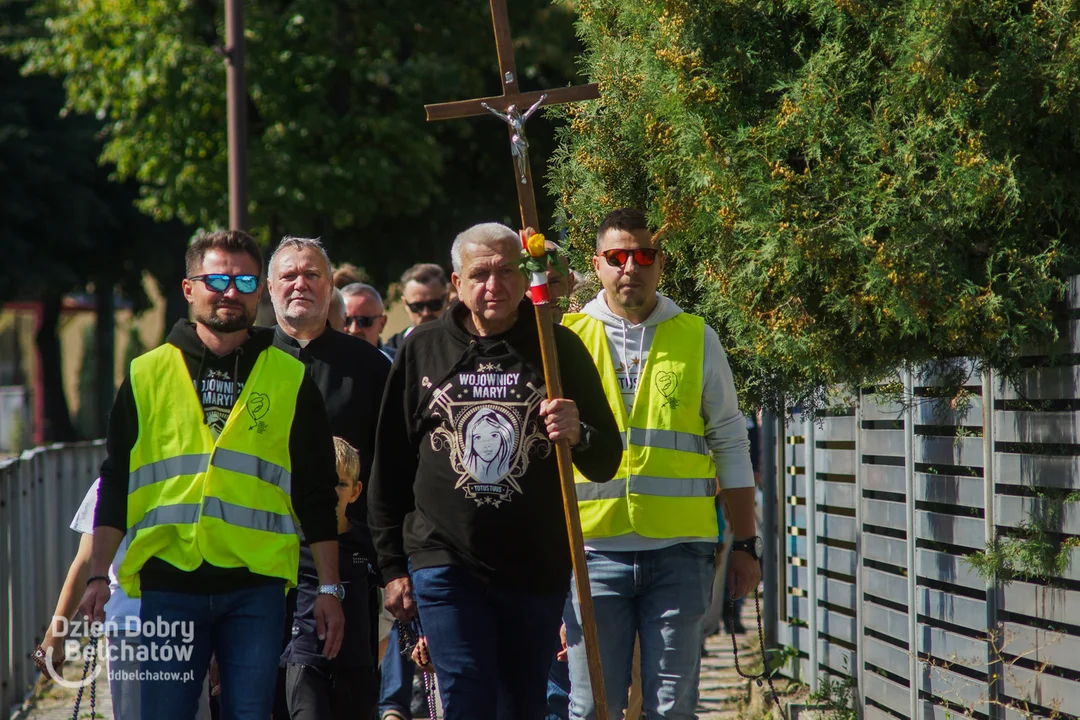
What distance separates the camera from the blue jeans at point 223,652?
4.55 m

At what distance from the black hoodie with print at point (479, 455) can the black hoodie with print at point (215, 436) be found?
11.1 inches

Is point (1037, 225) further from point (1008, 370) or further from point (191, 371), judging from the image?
point (191, 371)

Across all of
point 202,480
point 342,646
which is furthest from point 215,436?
point 342,646

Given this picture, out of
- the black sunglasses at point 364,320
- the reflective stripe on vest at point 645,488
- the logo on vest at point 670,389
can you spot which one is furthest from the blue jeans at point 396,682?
the logo on vest at point 670,389

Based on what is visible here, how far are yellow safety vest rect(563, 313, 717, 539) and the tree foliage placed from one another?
299 millimetres

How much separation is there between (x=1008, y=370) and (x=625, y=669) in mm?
1687

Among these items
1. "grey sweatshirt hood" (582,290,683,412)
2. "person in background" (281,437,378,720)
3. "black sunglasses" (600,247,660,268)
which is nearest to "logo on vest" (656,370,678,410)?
"grey sweatshirt hood" (582,290,683,412)

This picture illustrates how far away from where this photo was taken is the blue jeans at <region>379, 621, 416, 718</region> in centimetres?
730

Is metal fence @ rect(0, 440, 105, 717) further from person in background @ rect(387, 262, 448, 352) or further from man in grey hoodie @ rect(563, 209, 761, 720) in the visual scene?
man in grey hoodie @ rect(563, 209, 761, 720)

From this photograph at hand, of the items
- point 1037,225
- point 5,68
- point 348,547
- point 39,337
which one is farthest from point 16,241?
point 1037,225

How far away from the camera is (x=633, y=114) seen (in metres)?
5.79

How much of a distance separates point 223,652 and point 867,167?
2.56 metres

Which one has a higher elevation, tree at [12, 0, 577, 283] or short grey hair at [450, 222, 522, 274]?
tree at [12, 0, 577, 283]

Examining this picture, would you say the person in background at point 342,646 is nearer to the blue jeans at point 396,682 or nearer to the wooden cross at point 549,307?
the wooden cross at point 549,307
